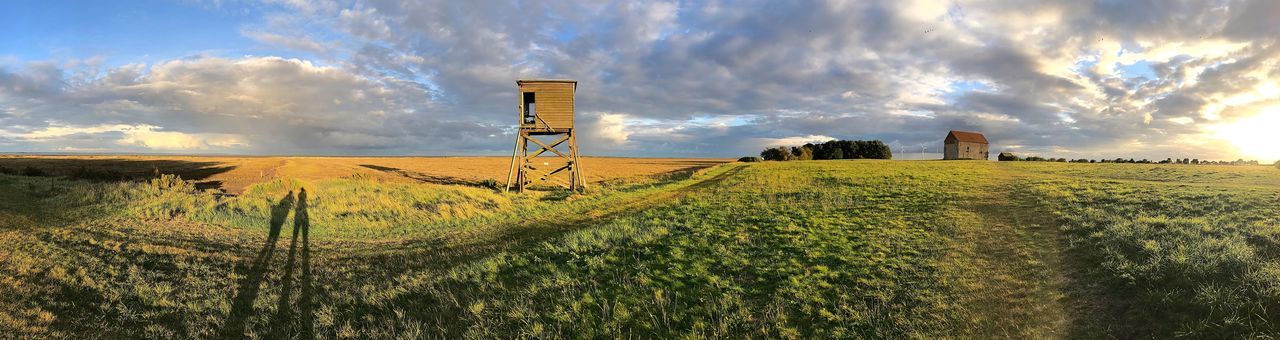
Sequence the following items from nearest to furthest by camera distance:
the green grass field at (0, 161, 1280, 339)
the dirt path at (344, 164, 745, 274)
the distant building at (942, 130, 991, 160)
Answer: the green grass field at (0, 161, 1280, 339), the dirt path at (344, 164, 745, 274), the distant building at (942, 130, 991, 160)

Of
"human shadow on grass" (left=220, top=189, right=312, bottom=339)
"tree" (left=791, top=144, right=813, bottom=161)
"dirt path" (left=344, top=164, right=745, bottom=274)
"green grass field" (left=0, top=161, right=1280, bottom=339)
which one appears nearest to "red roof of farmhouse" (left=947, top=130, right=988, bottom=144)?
"tree" (left=791, top=144, right=813, bottom=161)

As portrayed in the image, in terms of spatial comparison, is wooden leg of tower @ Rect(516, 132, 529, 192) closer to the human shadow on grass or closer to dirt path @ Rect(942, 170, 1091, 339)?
the human shadow on grass

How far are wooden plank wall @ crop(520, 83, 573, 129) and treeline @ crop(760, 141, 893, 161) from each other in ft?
197

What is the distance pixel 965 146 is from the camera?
83312 mm

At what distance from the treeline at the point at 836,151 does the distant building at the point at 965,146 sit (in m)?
9.68

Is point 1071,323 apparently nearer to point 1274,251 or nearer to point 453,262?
point 1274,251

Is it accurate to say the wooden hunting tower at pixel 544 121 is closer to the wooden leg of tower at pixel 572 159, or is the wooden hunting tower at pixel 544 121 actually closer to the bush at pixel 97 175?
the wooden leg of tower at pixel 572 159

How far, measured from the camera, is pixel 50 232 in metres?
14.5

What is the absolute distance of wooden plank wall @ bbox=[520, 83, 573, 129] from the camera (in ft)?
100

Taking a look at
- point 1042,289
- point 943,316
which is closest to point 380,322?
point 943,316

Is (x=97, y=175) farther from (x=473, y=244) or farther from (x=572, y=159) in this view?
(x=473, y=244)

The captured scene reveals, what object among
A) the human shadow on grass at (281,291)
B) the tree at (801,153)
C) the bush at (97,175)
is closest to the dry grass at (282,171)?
the bush at (97,175)

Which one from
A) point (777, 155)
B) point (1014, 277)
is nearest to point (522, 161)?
point (1014, 277)

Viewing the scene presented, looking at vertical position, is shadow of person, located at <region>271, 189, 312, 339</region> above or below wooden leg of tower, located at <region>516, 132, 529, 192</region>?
below
